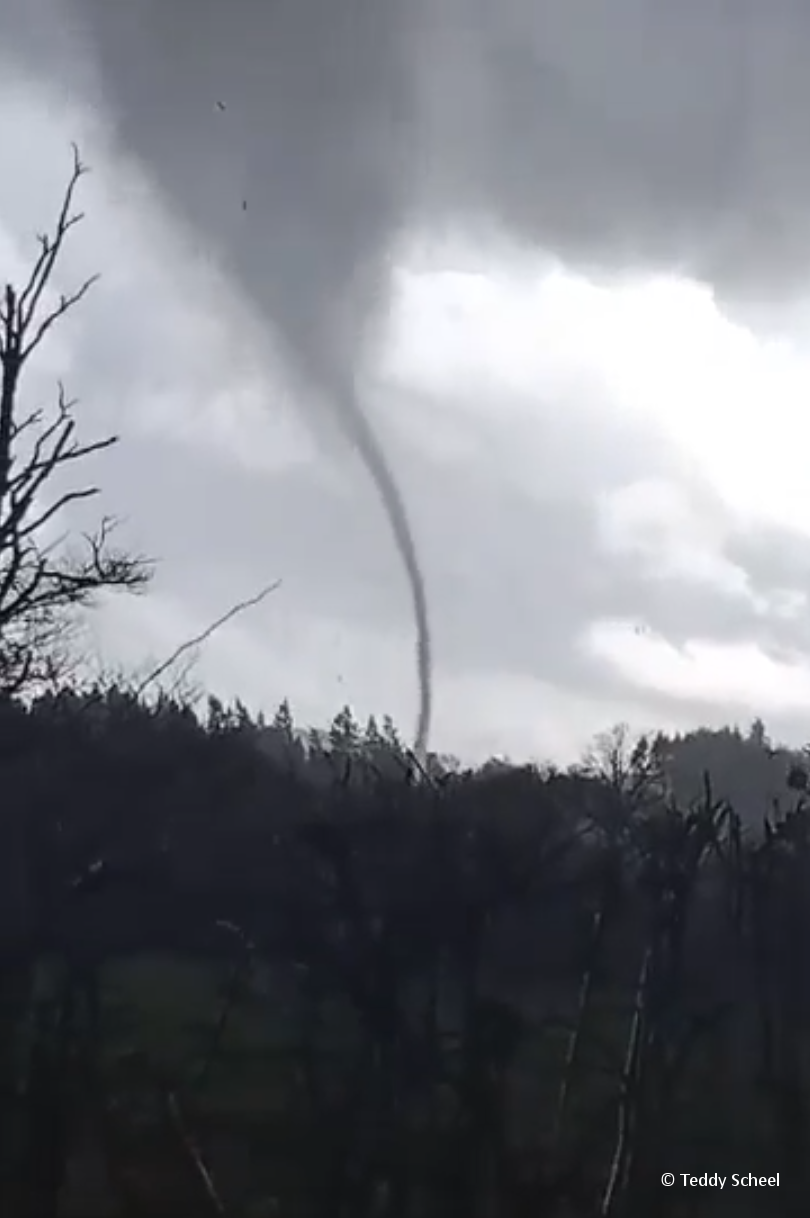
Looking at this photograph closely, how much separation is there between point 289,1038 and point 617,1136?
4988 millimetres

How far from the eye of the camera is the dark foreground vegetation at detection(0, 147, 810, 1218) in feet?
36.3

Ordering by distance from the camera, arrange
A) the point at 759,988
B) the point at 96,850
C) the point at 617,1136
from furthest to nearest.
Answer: the point at 759,988 < the point at 96,850 < the point at 617,1136

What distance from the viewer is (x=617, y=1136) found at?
12.6 meters

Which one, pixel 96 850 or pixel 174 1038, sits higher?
pixel 96 850

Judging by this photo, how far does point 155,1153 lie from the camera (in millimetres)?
11125

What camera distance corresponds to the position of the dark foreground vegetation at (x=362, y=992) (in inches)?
436

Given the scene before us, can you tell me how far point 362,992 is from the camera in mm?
12344


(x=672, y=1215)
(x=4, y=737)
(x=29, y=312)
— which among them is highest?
(x=29, y=312)

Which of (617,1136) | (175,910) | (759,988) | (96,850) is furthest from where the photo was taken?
(175,910)

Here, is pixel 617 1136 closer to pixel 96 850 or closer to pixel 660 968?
pixel 660 968

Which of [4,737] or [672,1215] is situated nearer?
[672,1215]

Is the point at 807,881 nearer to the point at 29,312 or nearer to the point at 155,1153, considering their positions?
the point at 155,1153

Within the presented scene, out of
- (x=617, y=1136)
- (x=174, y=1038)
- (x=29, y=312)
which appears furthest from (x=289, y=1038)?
(x=29, y=312)

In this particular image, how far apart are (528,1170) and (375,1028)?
6.13ft
